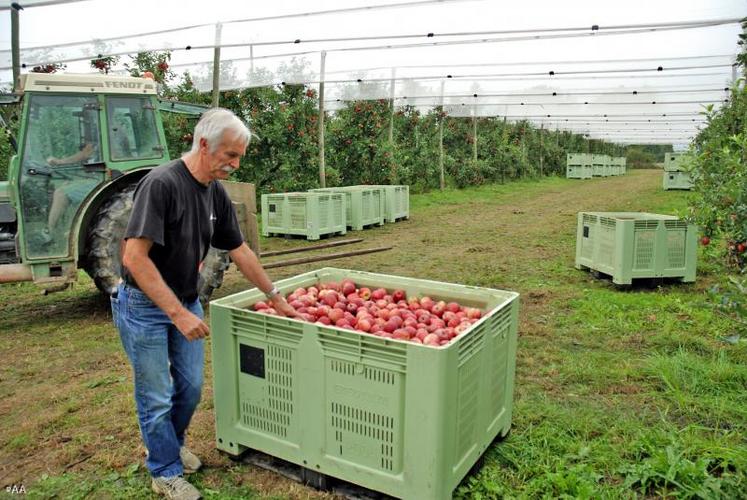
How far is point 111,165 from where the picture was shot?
5.86 metres

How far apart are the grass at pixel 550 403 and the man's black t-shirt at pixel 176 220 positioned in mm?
1127

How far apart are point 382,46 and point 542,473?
1020cm

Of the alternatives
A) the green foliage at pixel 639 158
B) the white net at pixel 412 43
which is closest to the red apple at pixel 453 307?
the white net at pixel 412 43

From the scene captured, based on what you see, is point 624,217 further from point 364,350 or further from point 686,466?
point 364,350

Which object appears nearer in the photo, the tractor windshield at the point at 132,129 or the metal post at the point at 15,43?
the tractor windshield at the point at 132,129

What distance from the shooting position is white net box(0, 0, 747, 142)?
30.6 feet

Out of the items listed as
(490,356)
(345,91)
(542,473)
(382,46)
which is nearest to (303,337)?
(490,356)

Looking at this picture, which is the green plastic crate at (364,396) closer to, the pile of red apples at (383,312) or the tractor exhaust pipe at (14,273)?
the pile of red apples at (383,312)

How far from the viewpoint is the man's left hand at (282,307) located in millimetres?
2975

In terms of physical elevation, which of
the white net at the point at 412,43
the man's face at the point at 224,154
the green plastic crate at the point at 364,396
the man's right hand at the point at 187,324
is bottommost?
the green plastic crate at the point at 364,396

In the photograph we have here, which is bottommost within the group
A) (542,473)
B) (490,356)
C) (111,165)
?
(542,473)

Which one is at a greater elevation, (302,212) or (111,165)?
(111,165)

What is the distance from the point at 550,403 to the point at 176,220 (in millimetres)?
2654

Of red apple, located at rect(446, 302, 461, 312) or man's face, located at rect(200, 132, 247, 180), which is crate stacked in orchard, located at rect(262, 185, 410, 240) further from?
→ man's face, located at rect(200, 132, 247, 180)
